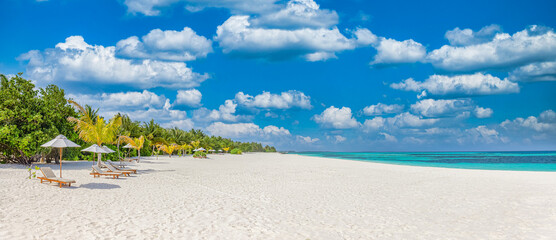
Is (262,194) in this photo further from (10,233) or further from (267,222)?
(10,233)

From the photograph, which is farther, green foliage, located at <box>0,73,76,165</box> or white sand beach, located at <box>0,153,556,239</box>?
green foliage, located at <box>0,73,76,165</box>

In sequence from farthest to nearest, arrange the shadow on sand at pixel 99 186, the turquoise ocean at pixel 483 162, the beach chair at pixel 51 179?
1. the turquoise ocean at pixel 483 162
2. the shadow on sand at pixel 99 186
3. the beach chair at pixel 51 179

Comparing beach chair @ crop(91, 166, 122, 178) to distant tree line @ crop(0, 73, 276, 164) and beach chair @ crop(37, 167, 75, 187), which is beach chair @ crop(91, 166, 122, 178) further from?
distant tree line @ crop(0, 73, 276, 164)

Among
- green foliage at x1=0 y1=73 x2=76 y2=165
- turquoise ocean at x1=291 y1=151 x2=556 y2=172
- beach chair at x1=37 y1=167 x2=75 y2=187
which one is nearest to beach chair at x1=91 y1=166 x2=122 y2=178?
beach chair at x1=37 y1=167 x2=75 y2=187

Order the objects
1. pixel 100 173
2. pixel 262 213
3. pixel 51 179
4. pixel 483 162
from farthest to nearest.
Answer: pixel 483 162 < pixel 100 173 < pixel 51 179 < pixel 262 213

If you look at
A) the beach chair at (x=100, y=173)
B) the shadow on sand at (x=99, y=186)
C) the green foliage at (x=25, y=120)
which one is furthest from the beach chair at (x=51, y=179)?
the green foliage at (x=25, y=120)

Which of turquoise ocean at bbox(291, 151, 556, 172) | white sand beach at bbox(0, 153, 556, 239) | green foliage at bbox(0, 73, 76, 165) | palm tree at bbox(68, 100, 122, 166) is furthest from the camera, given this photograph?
turquoise ocean at bbox(291, 151, 556, 172)

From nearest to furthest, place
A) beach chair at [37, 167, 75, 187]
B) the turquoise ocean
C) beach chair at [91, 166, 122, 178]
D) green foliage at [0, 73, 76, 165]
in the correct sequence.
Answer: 1. beach chair at [37, 167, 75, 187]
2. beach chair at [91, 166, 122, 178]
3. green foliage at [0, 73, 76, 165]
4. the turquoise ocean

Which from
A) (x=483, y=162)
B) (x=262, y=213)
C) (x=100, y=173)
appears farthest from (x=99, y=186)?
(x=483, y=162)

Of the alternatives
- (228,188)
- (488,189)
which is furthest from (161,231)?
(488,189)

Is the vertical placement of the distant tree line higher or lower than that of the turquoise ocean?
higher

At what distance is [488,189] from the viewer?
560 inches

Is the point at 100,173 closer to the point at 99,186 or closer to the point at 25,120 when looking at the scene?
the point at 99,186

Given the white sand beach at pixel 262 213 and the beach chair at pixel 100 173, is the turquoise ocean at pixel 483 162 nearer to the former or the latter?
the white sand beach at pixel 262 213
